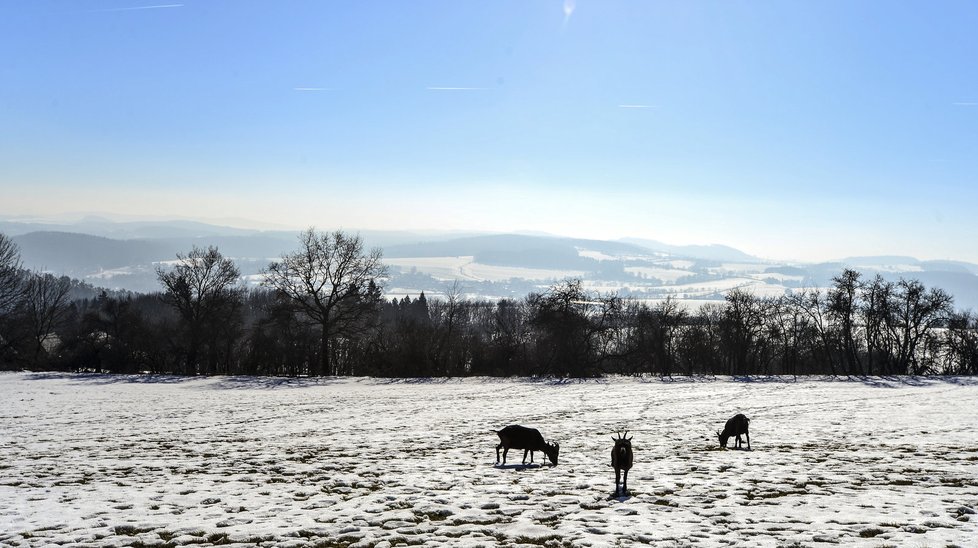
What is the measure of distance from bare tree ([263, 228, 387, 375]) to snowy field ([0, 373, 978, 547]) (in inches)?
997

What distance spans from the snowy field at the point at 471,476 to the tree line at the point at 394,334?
26229 mm

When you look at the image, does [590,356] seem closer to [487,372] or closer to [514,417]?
[487,372]

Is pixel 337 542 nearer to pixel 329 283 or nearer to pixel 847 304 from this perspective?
pixel 329 283

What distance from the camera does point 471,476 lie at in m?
15.3

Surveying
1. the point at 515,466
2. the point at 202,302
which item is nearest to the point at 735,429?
the point at 515,466

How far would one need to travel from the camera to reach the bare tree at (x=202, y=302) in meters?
63.3

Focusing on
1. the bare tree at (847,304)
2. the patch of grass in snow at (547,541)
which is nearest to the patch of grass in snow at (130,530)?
the patch of grass in snow at (547,541)

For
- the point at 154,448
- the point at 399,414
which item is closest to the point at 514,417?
the point at 399,414

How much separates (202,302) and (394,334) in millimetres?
22191

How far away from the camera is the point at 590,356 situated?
207 feet

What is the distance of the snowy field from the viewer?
410 inches

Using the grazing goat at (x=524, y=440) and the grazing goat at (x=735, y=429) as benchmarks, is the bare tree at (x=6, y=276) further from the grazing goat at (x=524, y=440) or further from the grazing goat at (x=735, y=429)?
the grazing goat at (x=735, y=429)

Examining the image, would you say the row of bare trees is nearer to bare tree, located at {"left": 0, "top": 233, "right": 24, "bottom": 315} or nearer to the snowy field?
bare tree, located at {"left": 0, "top": 233, "right": 24, "bottom": 315}

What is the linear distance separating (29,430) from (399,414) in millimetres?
15223
